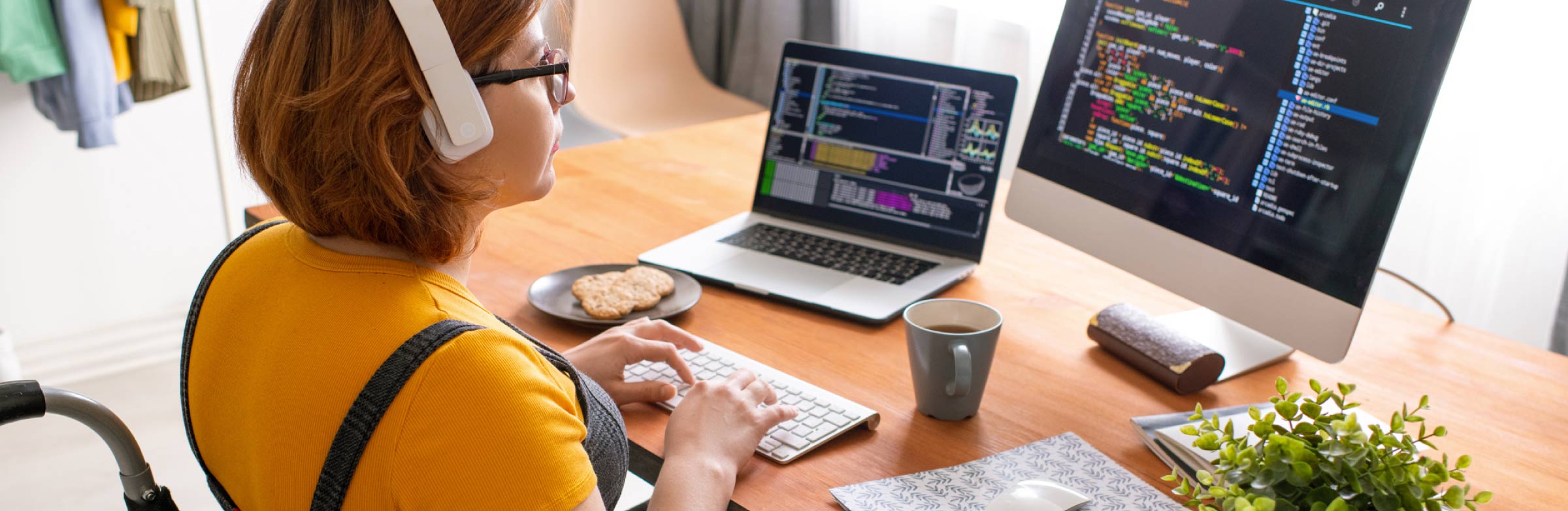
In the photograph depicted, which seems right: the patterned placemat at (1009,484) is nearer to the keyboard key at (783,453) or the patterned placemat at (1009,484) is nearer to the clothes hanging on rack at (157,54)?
the keyboard key at (783,453)

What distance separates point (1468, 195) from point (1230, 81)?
3.86 feet

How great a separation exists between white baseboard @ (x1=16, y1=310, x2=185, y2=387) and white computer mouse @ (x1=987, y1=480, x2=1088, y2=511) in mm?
2470

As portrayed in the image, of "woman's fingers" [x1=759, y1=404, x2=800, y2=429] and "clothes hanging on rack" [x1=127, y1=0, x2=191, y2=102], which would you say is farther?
"clothes hanging on rack" [x1=127, y1=0, x2=191, y2=102]

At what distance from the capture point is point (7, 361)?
2.22 m

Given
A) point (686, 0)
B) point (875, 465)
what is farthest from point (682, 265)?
point (686, 0)

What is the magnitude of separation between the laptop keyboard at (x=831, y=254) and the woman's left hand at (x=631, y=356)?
292mm

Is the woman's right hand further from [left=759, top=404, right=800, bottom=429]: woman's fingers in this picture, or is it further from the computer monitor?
the computer monitor

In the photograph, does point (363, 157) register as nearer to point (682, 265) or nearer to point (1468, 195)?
point (682, 265)

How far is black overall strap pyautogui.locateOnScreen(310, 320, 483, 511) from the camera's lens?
671 mm

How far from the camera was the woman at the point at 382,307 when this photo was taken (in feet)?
2.19

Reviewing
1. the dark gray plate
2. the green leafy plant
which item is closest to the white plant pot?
the dark gray plate

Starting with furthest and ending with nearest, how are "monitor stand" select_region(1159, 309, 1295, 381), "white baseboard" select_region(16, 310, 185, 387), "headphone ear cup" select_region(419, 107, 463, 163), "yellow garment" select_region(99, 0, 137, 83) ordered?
1. "white baseboard" select_region(16, 310, 185, 387)
2. "yellow garment" select_region(99, 0, 137, 83)
3. "monitor stand" select_region(1159, 309, 1295, 381)
4. "headphone ear cup" select_region(419, 107, 463, 163)

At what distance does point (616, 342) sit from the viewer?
101 centimetres

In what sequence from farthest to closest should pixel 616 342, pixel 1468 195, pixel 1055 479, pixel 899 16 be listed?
pixel 899 16, pixel 1468 195, pixel 616 342, pixel 1055 479
